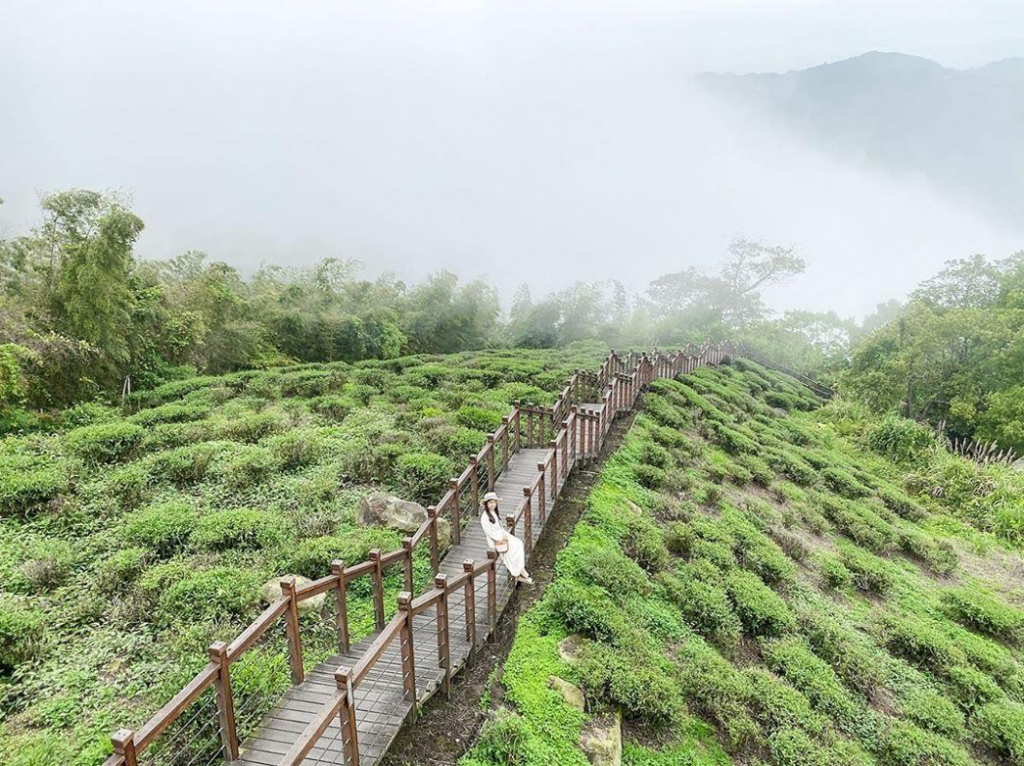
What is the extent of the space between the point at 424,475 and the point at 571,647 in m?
5.26

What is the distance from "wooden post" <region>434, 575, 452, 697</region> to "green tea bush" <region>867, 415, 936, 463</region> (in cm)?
2008

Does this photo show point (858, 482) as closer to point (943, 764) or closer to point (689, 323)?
point (943, 764)

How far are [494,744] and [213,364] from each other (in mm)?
22046

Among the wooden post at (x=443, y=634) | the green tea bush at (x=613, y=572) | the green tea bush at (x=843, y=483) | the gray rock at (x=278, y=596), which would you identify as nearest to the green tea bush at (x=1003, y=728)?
→ the green tea bush at (x=613, y=572)

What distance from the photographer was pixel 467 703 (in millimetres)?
5844

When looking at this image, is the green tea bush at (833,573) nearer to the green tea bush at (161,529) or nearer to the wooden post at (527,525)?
the wooden post at (527,525)

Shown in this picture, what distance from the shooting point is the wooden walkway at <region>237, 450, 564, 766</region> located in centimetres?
499

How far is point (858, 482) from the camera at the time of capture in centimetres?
1608

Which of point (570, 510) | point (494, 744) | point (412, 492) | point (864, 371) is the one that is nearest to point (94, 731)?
point (494, 744)

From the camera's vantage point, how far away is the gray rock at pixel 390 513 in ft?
31.0

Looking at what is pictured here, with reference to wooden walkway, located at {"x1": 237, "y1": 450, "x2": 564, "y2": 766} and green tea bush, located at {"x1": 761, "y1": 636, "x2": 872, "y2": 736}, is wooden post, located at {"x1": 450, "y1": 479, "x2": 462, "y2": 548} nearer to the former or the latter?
wooden walkway, located at {"x1": 237, "y1": 450, "x2": 564, "y2": 766}

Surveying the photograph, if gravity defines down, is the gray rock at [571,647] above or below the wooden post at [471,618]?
below

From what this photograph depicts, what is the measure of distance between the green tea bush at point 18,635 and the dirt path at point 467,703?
4624mm

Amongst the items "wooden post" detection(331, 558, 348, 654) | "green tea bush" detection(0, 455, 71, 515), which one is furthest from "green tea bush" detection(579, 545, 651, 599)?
"green tea bush" detection(0, 455, 71, 515)
